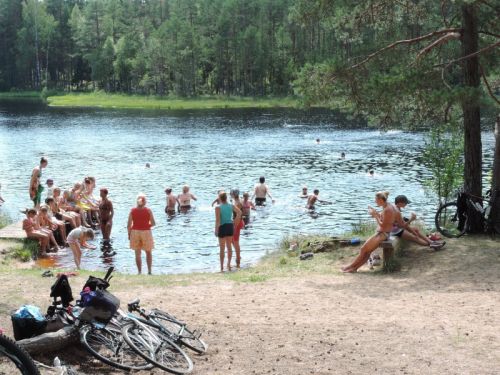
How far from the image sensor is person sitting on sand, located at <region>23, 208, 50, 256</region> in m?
17.7

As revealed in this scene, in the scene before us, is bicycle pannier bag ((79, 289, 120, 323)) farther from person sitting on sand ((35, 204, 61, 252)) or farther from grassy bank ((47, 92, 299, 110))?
grassy bank ((47, 92, 299, 110))

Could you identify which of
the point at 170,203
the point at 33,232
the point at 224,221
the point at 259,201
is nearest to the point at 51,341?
the point at 224,221

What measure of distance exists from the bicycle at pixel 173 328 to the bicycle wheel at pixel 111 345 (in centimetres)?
39

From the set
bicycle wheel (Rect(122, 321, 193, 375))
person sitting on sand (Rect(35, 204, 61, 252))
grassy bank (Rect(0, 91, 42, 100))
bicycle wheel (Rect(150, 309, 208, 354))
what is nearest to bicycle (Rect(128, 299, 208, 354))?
bicycle wheel (Rect(150, 309, 208, 354))

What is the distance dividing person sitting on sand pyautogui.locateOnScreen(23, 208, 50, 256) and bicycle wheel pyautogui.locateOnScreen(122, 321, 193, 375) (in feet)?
35.0

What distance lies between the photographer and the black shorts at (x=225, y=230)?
16.2m

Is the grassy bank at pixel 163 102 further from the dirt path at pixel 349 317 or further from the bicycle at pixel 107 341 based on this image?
the bicycle at pixel 107 341

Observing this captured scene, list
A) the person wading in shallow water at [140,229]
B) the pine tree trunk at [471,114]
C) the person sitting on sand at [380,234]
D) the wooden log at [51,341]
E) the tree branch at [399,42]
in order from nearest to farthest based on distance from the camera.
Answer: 1. the wooden log at [51,341]
2. the person sitting on sand at [380,234]
3. the pine tree trunk at [471,114]
4. the person wading in shallow water at [140,229]
5. the tree branch at [399,42]

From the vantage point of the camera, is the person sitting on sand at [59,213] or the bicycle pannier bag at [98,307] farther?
the person sitting on sand at [59,213]

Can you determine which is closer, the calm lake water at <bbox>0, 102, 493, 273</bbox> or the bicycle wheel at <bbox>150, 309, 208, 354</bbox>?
the bicycle wheel at <bbox>150, 309, 208, 354</bbox>

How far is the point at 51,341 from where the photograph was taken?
25.5 ft

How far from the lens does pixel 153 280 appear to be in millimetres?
13188

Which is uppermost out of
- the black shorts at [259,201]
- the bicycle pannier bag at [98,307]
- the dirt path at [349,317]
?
the bicycle pannier bag at [98,307]

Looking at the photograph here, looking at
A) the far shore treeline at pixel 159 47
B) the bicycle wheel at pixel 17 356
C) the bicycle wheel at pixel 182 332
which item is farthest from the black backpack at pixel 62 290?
the far shore treeline at pixel 159 47
